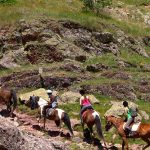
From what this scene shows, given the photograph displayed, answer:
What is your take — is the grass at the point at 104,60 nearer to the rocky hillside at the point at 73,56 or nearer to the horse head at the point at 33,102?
the rocky hillside at the point at 73,56

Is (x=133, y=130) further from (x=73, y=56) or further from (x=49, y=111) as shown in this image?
(x=73, y=56)

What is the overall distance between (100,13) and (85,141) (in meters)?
35.4

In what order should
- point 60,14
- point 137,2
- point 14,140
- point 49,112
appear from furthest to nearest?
point 137,2
point 60,14
point 49,112
point 14,140

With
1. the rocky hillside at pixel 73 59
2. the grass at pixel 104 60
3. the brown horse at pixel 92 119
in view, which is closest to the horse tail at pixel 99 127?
the brown horse at pixel 92 119

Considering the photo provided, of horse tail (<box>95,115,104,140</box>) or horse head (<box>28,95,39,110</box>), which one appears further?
horse head (<box>28,95,39,110</box>)

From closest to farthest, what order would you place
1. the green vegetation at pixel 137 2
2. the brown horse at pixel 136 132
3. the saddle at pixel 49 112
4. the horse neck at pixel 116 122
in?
1. the brown horse at pixel 136 132
2. the horse neck at pixel 116 122
3. the saddle at pixel 49 112
4. the green vegetation at pixel 137 2

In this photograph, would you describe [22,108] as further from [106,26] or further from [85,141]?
[106,26]

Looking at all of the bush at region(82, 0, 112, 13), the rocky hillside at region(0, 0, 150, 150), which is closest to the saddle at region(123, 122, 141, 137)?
the rocky hillside at region(0, 0, 150, 150)

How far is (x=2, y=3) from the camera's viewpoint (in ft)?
179

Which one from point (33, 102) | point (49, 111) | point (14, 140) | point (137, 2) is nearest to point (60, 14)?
point (33, 102)

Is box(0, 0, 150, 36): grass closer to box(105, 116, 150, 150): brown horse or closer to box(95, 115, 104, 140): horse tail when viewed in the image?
box(105, 116, 150, 150): brown horse

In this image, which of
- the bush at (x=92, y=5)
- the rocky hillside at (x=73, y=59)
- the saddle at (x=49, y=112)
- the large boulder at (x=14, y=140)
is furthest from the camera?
the bush at (x=92, y=5)

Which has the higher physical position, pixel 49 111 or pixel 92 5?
pixel 49 111

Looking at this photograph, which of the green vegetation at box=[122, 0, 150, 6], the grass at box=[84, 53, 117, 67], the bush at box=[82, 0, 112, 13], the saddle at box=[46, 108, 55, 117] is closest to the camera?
the saddle at box=[46, 108, 55, 117]
